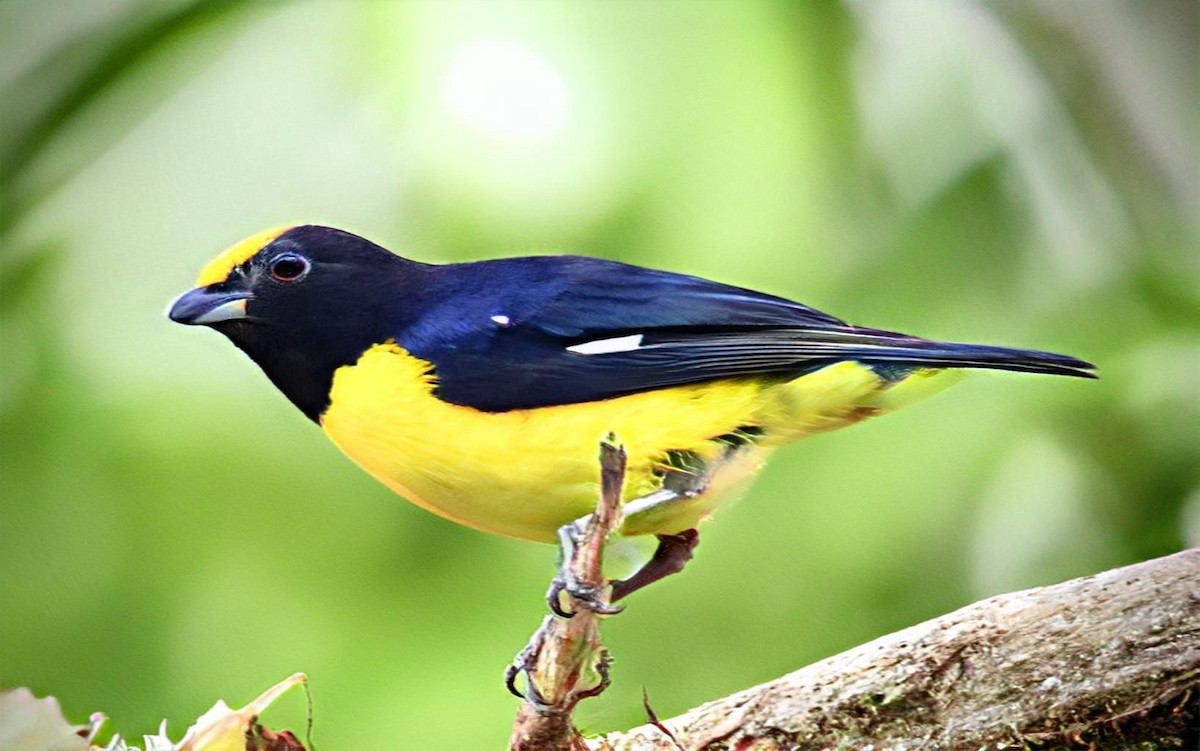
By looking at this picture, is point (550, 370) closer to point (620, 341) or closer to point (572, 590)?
point (620, 341)

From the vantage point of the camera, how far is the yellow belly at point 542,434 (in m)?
1.48

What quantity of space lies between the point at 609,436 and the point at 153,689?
2.69ft

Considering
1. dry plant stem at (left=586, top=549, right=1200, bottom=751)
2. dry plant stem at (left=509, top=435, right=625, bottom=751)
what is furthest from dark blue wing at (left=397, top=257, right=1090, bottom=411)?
dry plant stem at (left=586, top=549, right=1200, bottom=751)

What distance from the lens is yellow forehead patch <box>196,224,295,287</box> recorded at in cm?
162

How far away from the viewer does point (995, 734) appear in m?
1.52

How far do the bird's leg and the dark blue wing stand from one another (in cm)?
26

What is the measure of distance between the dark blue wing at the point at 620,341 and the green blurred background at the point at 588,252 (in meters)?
0.17

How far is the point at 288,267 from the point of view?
1.62m

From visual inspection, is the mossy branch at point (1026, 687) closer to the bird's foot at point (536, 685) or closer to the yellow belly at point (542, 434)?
the bird's foot at point (536, 685)

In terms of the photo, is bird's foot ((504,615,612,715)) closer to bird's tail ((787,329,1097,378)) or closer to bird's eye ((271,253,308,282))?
bird's tail ((787,329,1097,378))

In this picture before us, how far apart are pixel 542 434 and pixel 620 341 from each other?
167mm

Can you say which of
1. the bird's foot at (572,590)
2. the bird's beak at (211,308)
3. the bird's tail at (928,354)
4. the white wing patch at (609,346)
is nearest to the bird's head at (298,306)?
the bird's beak at (211,308)

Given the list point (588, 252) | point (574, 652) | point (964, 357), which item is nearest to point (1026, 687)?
point (964, 357)

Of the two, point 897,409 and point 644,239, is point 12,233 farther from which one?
point 897,409
